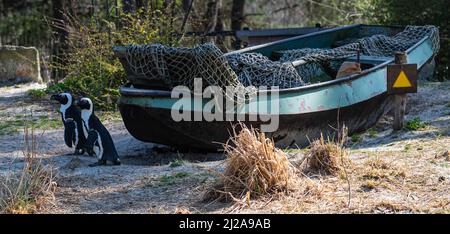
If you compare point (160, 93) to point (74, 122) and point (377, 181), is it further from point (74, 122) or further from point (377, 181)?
point (377, 181)

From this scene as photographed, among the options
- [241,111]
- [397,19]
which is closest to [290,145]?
[241,111]

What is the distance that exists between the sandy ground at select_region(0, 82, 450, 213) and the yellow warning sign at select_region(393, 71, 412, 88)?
55 cm

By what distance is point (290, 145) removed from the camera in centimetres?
898

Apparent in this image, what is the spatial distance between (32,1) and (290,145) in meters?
12.5

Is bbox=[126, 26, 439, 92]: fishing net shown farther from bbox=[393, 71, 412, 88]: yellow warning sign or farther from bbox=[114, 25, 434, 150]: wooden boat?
bbox=[393, 71, 412, 88]: yellow warning sign

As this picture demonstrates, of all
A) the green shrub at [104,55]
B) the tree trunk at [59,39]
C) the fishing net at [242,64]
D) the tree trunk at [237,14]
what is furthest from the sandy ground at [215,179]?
the tree trunk at [237,14]

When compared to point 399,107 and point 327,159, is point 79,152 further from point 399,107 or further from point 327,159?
point 399,107

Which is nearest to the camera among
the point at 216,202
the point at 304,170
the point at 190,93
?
the point at 216,202

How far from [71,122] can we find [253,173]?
269cm

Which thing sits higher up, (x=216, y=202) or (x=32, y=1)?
(x=32, y=1)

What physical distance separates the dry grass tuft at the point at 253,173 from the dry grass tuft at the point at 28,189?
4.52ft

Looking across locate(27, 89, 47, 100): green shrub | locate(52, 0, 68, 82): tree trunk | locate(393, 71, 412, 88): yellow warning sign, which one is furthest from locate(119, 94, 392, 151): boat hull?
locate(52, 0, 68, 82): tree trunk

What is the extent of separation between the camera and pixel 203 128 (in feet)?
27.3
